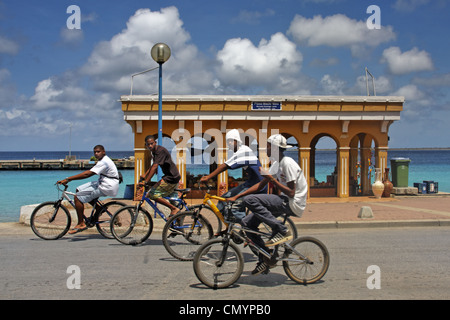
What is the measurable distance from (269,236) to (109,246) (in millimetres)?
3762

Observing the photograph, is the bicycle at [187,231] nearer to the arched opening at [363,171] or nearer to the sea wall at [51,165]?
the arched opening at [363,171]

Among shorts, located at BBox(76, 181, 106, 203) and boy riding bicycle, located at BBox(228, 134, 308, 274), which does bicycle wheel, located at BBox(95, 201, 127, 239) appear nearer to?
shorts, located at BBox(76, 181, 106, 203)

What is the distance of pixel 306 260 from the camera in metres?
5.57

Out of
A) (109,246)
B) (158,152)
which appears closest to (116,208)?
(109,246)

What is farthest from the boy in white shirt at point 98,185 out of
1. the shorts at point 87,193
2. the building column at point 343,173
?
the building column at point 343,173

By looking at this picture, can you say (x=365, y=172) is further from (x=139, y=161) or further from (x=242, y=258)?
(x=242, y=258)

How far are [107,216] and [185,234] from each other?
2160 millimetres

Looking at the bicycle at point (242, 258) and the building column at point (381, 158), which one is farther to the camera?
the building column at point (381, 158)

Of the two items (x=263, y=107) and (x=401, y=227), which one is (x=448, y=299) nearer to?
(x=401, y=227)

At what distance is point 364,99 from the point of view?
18.3 m

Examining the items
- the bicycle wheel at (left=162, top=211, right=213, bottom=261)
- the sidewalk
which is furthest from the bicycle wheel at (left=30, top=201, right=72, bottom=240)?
the bicycle wheel at (left=162, top=211, right=213, bottom=261)

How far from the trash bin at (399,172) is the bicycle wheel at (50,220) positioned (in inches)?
593

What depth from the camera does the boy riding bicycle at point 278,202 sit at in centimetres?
559

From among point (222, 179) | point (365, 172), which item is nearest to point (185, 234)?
point (222, 179)
